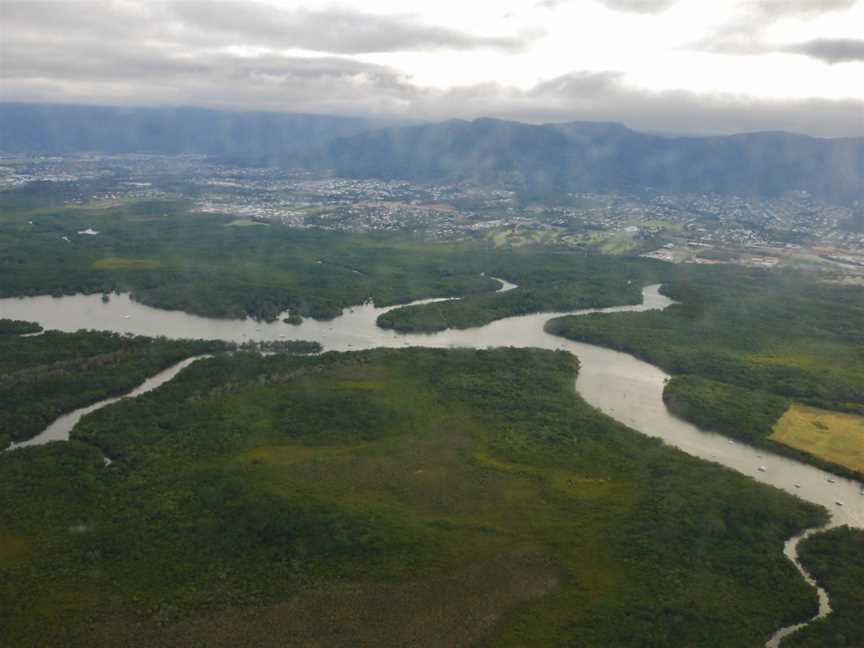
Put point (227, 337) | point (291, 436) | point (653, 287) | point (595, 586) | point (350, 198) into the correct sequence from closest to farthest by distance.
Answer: point (595, 586)
point (291, 436)
point (227, 337)
point (653, 287)
point (350, 198)

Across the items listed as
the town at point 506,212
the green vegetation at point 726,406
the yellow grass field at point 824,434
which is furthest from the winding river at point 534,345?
the town at point 506,212

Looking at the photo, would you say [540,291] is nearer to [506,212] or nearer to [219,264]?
[219,264]

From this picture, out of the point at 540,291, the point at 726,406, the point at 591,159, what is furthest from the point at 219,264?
the point at 591,159

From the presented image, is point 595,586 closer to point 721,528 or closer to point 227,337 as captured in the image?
point 721,528

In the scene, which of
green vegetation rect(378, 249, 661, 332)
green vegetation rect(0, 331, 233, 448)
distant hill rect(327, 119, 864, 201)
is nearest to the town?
green vegetation rect(378, 249, 661, 332)

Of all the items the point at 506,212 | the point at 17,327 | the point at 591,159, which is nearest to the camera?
the point at 17,327

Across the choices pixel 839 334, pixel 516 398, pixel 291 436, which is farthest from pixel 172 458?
pixel 839 334
